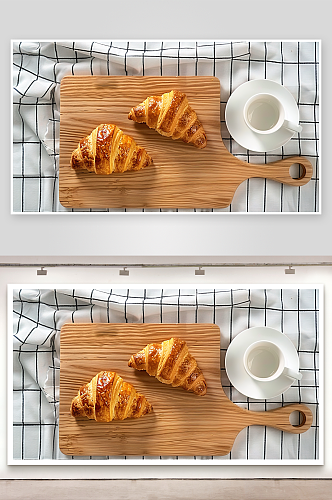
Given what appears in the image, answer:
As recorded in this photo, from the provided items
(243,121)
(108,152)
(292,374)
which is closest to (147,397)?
(292,374)

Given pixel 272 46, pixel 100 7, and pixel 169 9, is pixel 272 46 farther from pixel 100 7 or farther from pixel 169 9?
pixel 100 7

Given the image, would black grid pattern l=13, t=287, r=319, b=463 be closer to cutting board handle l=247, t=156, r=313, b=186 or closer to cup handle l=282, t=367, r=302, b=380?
cup handle l=282, t=367, r=302, b=380

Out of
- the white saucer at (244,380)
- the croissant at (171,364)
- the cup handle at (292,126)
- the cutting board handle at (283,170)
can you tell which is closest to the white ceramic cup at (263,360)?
the white saucer at (244,380)

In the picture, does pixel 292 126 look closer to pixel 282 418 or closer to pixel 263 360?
pixel 263 360

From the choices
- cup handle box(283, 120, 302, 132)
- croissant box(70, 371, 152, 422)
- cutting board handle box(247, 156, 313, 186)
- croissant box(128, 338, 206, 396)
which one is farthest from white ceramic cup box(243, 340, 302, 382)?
cup handle box(283, 120, 302, 132)

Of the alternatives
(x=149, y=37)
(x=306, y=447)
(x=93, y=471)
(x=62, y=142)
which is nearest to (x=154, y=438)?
(x=93, y=471)

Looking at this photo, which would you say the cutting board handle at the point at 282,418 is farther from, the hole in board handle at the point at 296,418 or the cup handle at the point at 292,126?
the cup handle at the point at 292,126
